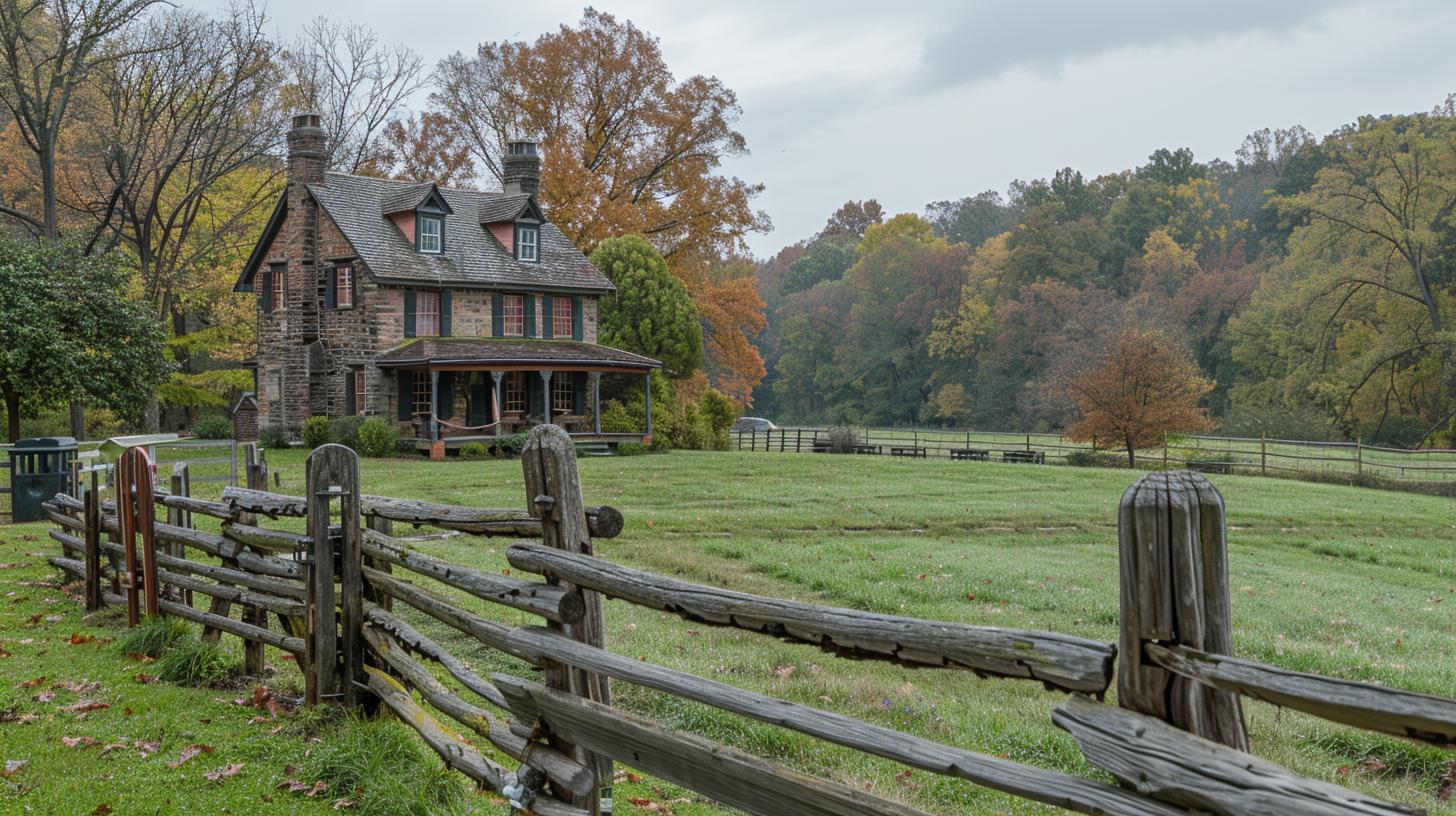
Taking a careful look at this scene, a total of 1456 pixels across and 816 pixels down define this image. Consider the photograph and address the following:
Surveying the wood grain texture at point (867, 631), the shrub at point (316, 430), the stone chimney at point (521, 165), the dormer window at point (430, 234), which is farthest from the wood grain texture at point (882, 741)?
the stone chimney at point (521, 165)

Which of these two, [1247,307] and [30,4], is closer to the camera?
[30,4]

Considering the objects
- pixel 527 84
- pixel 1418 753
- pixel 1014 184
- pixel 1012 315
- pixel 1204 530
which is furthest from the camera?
pixel 1014 184

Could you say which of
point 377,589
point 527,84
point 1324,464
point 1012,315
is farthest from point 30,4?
point 1012,315

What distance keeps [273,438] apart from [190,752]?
30.7m

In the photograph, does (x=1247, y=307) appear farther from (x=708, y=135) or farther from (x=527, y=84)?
(x=527, y=84)

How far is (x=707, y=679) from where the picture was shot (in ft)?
13.4

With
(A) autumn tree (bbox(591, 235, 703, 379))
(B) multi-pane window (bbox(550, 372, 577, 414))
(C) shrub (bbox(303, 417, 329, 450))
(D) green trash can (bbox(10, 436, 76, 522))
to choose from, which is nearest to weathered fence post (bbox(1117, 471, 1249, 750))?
(D) green trash can (bbox(10, 436, 76, 522))

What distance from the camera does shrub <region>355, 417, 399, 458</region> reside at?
31048 millimetres

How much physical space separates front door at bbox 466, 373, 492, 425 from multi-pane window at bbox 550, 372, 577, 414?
229 centimetres

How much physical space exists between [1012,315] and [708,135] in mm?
26232

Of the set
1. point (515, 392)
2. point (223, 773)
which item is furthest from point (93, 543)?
point (515, 392)

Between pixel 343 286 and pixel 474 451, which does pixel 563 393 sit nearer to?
pixel 474 451

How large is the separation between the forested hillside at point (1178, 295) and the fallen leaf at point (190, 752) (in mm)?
41871

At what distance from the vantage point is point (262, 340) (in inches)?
1425
